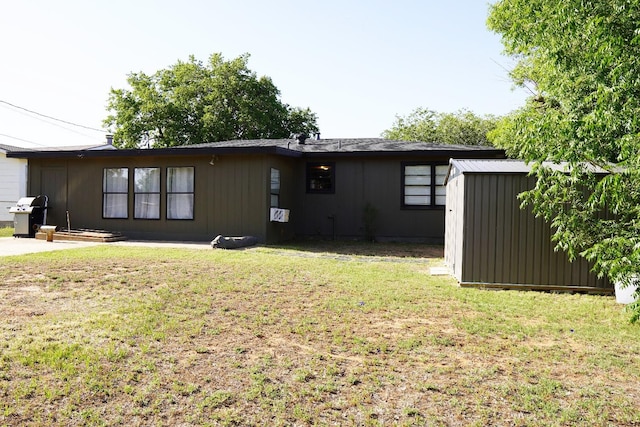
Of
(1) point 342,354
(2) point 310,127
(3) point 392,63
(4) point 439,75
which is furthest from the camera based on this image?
(2) point 310,127

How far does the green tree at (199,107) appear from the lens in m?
28.5

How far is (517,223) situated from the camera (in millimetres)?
6203

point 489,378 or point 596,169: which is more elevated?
point 596,169

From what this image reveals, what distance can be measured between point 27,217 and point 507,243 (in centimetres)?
1204

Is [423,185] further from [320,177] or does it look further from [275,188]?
[275,188]

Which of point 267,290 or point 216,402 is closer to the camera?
point 216,402

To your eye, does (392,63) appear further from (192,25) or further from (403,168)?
(403,168)

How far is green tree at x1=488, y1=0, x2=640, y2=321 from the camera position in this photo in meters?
3.96

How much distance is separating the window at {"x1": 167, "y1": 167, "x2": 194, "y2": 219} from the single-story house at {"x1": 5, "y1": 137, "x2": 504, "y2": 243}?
0.03 meters

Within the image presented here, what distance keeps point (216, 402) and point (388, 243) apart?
9838 mm

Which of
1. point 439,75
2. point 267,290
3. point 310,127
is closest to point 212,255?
point 267,290

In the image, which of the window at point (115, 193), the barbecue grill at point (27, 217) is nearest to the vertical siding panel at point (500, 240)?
the window at point (115, 193)

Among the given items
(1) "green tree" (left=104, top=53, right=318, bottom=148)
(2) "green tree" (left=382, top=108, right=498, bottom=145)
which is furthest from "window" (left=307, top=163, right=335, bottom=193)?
(2) "green tree" (left=382, top=108, right=498, bottom=145)

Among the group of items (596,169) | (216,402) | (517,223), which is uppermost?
(596,169)
